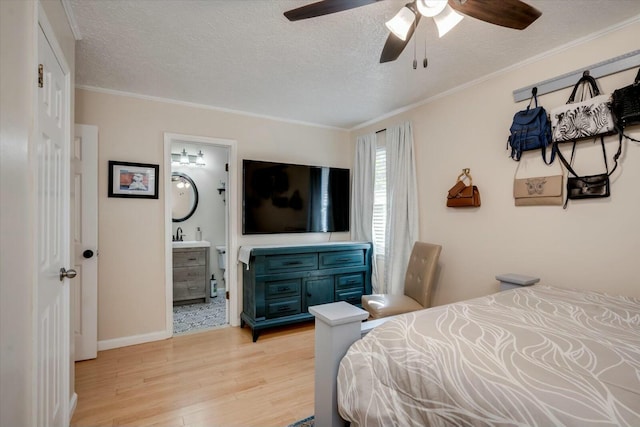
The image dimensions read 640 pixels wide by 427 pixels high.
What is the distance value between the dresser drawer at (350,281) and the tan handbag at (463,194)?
1.40 m

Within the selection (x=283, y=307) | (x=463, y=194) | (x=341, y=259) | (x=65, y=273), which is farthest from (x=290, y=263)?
(x=65, y=273)

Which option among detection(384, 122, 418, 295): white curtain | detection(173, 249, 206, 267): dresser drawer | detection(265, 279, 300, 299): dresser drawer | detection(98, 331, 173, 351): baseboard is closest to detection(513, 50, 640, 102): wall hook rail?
detection(384, 122, 418, 295): white curtain

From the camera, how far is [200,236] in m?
5.05

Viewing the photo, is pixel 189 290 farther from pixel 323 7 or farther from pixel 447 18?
pixel 447 18

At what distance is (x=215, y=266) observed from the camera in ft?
16.7

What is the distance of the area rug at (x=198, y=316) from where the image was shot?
3.57 m

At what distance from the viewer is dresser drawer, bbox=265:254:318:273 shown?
3.21 metres

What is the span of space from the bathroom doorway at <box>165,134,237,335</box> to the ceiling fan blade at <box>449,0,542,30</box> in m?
2.75

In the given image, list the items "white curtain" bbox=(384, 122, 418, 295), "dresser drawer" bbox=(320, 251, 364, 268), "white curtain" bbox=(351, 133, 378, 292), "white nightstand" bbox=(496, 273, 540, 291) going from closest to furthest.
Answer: "white nightstand" bbox=(496, 273, 540, 291), "white curtain" bbox=(384, 122, 418, 295), "dresser drawer" bbox=(320, 251, 364, 268), "white curtain" bbox=(351, 133, 378, 292)

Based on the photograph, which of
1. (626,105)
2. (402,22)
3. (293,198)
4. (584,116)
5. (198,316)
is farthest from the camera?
(198,316)

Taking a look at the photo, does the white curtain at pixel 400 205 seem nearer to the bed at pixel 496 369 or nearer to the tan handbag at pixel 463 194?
the tan handbag at pixel 463 194

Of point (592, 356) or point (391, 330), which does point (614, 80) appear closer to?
point (592, 356)

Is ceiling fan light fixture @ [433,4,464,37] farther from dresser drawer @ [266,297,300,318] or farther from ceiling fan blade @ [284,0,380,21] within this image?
dresser drawer @ [266,297,300,318]

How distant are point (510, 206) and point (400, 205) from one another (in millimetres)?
1132
